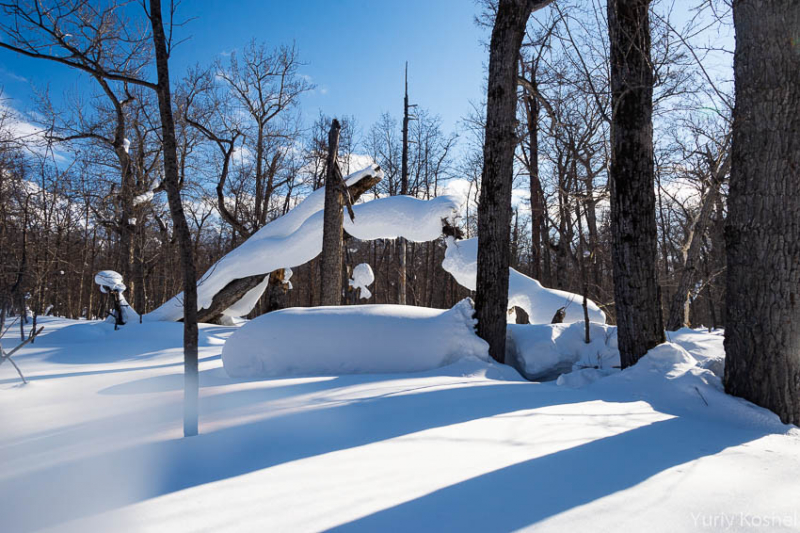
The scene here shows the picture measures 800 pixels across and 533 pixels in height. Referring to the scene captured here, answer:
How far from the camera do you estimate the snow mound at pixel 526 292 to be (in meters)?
8.21

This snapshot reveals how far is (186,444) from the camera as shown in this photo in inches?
96.8

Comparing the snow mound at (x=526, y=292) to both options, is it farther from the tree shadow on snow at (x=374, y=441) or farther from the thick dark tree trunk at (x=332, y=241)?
the tree shadow on snow at (x=374, y=441)

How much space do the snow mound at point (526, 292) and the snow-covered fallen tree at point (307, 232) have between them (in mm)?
625

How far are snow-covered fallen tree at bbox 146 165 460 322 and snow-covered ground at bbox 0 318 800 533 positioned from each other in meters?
4.72

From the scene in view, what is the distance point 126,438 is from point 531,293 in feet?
24.1

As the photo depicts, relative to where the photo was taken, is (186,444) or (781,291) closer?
(186,444)

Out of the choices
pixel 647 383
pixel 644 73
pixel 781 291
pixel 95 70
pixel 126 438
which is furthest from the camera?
pixel 644 73

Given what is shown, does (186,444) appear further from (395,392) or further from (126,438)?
(395,392)

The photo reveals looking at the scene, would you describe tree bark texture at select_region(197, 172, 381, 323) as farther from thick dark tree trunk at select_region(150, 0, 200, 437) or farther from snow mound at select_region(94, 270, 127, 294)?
thick dark tree trunk at select_region(150, 0, 200, 437)

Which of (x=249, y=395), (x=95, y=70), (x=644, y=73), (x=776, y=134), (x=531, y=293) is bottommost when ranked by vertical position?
(x=249, y=395)

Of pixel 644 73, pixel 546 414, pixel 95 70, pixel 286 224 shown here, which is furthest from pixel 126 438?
pixel 286 224

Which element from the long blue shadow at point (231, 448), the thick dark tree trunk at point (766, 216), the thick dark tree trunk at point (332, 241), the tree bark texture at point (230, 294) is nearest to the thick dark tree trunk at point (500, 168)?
the long blue shadow at point (231, 448)

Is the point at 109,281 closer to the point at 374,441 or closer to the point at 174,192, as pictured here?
the point at 174,192

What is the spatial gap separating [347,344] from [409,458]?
2.93 metres
